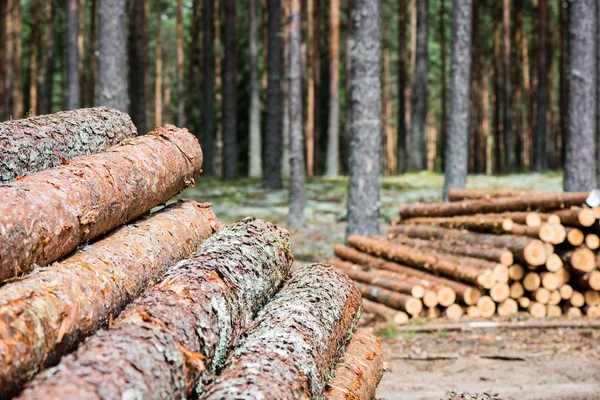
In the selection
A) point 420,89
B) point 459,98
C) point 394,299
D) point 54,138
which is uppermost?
point 420,89

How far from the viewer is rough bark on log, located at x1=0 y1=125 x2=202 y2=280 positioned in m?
3.03

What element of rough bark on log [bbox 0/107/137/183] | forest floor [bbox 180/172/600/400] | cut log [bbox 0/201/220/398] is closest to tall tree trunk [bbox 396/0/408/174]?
forest floor [bbox 180/172/600/400]

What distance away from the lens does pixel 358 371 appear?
4312mm

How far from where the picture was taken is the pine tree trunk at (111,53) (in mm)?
10711

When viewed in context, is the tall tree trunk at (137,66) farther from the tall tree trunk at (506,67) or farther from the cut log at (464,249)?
the tall tree trunk at (506,67)

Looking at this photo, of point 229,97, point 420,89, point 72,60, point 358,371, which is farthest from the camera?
point 420,89

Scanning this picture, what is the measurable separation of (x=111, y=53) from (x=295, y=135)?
14.7 ft

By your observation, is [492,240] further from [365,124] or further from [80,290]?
[80,290]

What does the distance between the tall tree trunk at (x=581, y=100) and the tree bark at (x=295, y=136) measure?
18.1 feet

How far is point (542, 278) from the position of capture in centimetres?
820

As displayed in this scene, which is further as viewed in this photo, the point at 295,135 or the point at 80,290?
the point at 295,135

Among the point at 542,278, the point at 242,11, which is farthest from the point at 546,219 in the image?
the point at 242,11

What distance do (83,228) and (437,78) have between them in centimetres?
3993

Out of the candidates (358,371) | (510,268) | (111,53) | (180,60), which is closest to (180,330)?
(358,371)
